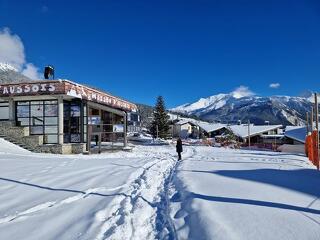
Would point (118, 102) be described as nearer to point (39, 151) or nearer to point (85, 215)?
point (39, 151)

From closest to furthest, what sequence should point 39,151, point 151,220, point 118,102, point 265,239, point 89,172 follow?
point 265,239
point 151,220
point 89,172
point 39,151
point 118,102

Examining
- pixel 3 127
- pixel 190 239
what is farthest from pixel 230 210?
pixel 3 127

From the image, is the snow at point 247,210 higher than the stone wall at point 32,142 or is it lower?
lower

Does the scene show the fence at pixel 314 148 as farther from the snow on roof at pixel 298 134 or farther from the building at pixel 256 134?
the building at pixel 256 134

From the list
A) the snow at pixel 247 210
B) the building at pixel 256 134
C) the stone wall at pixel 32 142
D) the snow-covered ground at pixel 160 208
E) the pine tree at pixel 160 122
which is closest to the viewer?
the snow at pixel 247 210

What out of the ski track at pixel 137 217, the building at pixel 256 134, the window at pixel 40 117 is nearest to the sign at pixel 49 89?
the window at pixel 40 117

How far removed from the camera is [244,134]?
254ft

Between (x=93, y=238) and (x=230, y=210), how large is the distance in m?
2.53

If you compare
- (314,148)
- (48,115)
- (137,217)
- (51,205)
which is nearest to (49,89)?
(48,115)

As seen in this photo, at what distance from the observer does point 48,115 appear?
24641 mm

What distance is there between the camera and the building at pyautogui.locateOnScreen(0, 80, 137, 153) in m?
23.5

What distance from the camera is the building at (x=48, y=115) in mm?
23484

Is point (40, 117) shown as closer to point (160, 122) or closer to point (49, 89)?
point (49, 89)

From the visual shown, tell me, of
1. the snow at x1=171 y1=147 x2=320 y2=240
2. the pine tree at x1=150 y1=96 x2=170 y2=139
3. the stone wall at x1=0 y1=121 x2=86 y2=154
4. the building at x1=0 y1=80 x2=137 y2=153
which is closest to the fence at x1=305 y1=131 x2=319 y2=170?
the snow at x1=171 y1=147 x2=320 y2=240
